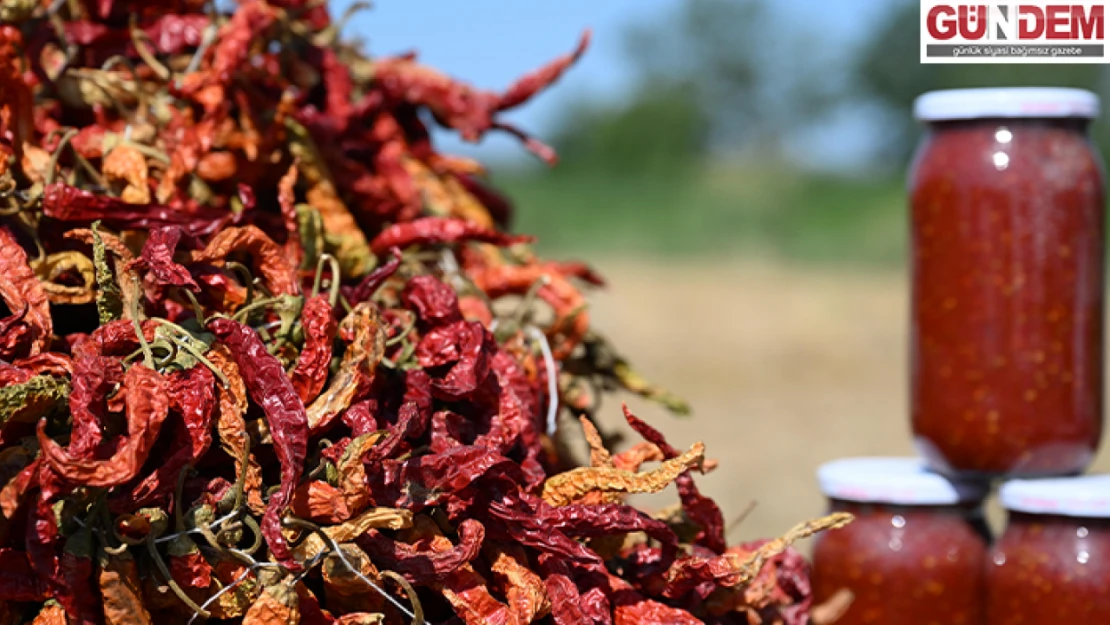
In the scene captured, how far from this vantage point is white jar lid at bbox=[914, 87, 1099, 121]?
193 cm

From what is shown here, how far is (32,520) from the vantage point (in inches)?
44.5

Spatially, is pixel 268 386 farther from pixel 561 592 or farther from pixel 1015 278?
pixel 1015 278

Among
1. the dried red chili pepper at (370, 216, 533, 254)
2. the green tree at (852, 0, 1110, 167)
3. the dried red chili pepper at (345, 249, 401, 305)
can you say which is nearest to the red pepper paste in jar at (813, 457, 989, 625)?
the dried red chili pepper at (370, 216, 533, 254)

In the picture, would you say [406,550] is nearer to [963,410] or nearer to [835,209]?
[963,410]

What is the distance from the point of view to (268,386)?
1.23 metres

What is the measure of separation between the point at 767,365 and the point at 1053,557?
8334 millimetres

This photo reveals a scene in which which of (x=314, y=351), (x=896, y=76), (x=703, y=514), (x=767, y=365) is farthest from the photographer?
(x=896, y=76)

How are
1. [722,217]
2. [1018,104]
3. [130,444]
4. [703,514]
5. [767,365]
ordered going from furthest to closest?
[722,217], [767,365], [1018,104], [703,514], [130,444]

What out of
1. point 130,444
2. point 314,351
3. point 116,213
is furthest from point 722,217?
point 130,444

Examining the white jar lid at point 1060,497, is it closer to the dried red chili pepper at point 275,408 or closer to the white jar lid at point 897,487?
the white jar lid at point 897,487

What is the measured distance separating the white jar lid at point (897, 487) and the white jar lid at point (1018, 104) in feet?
1.93

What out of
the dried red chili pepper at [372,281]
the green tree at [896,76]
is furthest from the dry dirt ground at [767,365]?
the green tree at [896,76]

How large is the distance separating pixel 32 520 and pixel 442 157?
1.16m

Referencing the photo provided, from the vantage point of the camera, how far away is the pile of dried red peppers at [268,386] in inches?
46.2
